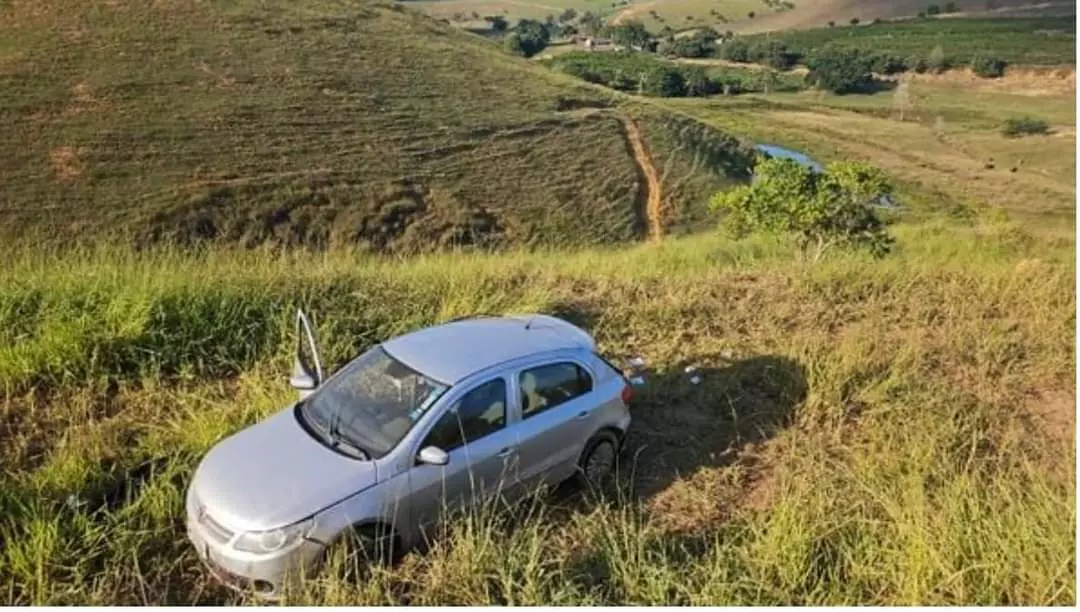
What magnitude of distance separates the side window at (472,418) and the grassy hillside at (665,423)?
19.7 inches

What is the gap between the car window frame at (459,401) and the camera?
5.17 m

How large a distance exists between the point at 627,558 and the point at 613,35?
90.5 m

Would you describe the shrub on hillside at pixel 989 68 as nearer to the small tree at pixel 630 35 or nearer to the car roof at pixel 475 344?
the small tree at pixel 630 35

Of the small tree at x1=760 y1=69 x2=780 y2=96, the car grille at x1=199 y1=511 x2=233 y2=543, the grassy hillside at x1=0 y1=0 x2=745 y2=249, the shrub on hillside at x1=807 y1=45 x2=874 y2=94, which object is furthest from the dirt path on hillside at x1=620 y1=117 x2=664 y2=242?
the shrub on hillside at x1=807 y1=45 x2=874 y2=94

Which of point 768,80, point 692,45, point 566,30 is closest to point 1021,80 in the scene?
point 768,80

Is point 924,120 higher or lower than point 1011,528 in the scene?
lower

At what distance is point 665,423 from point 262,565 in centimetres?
336

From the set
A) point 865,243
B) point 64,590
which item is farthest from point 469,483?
point 865,243

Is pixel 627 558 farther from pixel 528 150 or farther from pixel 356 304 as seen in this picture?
pixel 528 150

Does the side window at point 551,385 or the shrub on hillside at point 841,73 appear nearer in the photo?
the side window at point 551,385

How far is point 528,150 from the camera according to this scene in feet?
143

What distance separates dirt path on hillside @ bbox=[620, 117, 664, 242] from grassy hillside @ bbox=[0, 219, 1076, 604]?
26.2 metres

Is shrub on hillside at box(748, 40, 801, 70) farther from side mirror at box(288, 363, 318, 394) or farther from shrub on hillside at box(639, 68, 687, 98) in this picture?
side mirror at box(288, 363, 318, 394)

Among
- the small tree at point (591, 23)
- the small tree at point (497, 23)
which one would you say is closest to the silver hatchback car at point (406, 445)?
the small tree at point (497, 23)
